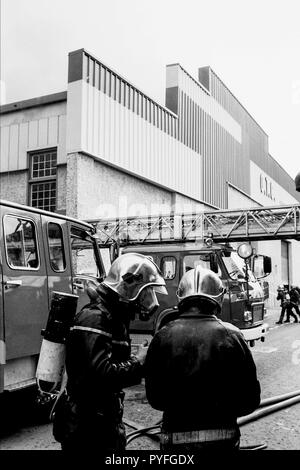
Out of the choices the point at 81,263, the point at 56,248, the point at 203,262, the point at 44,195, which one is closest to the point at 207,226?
the point at 44,195

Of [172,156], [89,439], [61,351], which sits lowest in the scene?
[89,439]

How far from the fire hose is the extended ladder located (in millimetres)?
9491

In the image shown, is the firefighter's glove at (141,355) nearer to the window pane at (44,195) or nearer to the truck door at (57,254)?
the truck door at (57,254)

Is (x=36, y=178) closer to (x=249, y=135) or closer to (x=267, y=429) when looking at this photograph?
Result: (x=267, y=429)

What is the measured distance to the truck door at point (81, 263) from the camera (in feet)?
19.8

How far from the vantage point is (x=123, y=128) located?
2053 cm

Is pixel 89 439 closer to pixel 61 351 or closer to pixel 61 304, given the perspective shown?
→ pixel 61 351

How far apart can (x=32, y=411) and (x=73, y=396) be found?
4045 millimetres

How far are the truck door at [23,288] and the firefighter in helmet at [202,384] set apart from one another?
8.86ft

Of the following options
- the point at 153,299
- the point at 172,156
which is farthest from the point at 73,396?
the point at 172,156

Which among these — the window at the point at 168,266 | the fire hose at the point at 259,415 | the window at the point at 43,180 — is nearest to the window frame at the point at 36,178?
the window at the point at 43,180

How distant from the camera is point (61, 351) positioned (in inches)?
110

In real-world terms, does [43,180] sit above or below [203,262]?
above

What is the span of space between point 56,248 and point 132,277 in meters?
3.07
